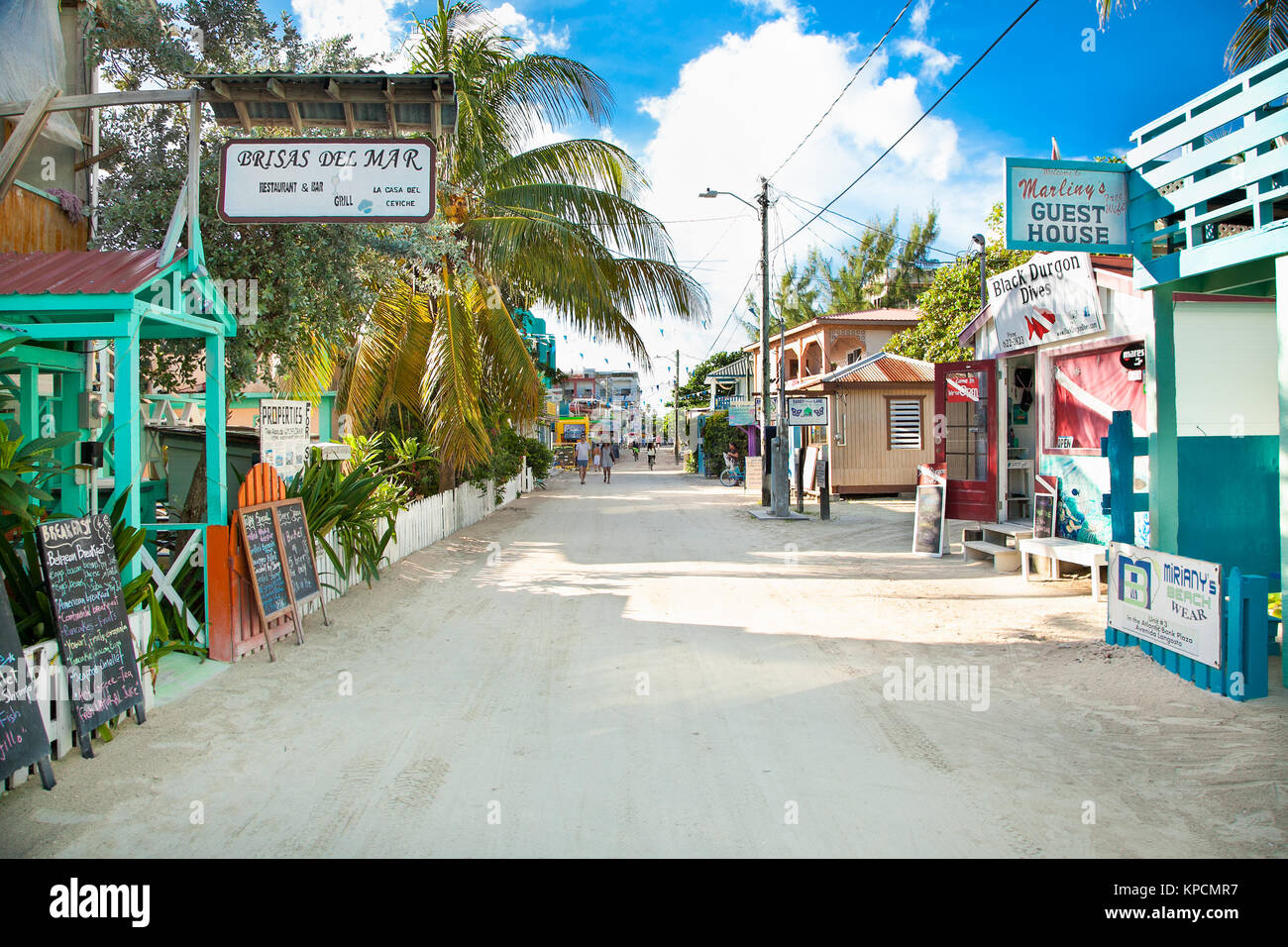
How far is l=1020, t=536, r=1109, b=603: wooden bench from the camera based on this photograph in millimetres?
8945

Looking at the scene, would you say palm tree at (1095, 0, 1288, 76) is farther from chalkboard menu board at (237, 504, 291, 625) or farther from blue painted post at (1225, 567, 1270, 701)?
chalkboard menu board at (237, 504, 291, 625)

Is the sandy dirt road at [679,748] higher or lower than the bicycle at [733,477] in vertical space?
lower

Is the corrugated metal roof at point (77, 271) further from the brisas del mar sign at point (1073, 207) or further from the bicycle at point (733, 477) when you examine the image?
the bicycle at point (733, 477)

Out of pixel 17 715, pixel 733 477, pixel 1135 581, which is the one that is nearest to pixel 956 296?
pixel 733 477

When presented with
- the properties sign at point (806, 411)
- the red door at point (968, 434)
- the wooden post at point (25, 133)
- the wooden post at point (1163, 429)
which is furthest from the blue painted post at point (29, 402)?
the properties sign at point (806, 411)

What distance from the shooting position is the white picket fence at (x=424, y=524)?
9.15m

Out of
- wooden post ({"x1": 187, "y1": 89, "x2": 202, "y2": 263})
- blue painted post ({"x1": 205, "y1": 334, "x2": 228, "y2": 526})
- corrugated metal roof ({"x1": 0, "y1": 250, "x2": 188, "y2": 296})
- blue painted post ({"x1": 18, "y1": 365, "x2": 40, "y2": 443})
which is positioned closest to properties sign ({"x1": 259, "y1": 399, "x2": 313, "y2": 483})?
blue painted post ({"x1": 205, "y1": 334, "x2": 228, "y2": 526})

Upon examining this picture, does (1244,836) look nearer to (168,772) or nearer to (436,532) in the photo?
(168,772)

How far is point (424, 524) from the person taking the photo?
44.5 ft

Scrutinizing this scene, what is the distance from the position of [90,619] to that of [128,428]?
165 cm

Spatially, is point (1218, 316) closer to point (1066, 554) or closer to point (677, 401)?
point (1066, 554)

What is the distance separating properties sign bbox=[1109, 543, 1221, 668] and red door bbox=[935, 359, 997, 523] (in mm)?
5728

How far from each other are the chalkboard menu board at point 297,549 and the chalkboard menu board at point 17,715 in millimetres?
3184

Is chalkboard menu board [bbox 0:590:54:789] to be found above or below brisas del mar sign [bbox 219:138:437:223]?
below
